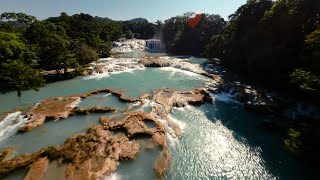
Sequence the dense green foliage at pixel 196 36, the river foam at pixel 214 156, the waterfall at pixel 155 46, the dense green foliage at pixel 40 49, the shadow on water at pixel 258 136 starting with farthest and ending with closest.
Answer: the waterfall at pixel 155 46
the dense green foliage at pixel 196 36
the dense green foliage at pixel 40 49
the shadow on water at pixel 258 136
the river foam at pixel 214 156

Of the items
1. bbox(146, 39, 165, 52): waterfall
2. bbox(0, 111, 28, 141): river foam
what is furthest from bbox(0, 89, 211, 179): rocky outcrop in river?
bbox(146, 39, 165, 52): waterfall

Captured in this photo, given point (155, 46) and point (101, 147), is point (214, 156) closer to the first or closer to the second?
point (101, 147)

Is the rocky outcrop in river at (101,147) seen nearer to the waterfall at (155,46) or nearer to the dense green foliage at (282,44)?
the dense green foliage at (282,44)

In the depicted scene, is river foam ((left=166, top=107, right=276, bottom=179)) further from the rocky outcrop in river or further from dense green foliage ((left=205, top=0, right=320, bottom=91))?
dense green foliage ((left=205, top=0, right=320, bottom=91))

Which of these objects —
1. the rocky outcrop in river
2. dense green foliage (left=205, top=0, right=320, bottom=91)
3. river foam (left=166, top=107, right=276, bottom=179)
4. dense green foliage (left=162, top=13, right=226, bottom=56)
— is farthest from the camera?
dense green foliage (left=162, top=13, right=226, bottom=56)

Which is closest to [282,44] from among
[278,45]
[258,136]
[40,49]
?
[278,45]

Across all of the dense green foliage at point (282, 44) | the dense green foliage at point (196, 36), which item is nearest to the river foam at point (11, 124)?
the dense green foliage at point (282, 44)
